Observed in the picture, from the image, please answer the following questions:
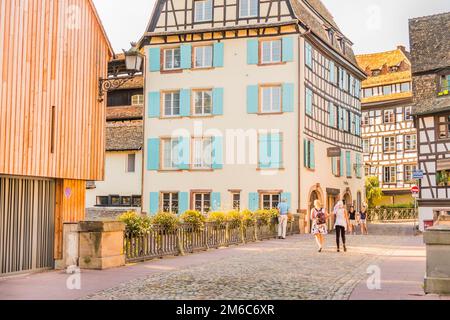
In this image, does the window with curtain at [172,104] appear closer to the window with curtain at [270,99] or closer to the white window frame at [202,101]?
the white window frame at [202,101]

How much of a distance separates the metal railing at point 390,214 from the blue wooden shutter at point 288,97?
2149 cm

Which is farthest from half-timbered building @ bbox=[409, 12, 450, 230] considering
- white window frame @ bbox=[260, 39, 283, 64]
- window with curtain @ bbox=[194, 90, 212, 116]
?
window with curtain @ bbox=[194, 90, 212, 116]

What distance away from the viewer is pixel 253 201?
32125 mm

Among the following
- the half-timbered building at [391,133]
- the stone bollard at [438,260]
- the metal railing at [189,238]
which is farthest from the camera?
the half-timbered building at [391,133]

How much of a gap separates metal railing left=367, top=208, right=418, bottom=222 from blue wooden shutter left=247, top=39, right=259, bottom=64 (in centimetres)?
2219

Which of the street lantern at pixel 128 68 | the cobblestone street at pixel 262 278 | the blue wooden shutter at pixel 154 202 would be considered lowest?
the cobblestone street at pixel 262 278

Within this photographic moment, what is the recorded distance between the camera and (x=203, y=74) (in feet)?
110

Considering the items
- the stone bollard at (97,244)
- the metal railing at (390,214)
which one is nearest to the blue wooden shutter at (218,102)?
the stone bollard at (97,244)

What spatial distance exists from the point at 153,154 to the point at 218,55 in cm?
616

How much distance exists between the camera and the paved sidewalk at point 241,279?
10273 mm

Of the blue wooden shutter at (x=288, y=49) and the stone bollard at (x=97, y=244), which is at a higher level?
the blue wooden shutter at (x=288, y=49)

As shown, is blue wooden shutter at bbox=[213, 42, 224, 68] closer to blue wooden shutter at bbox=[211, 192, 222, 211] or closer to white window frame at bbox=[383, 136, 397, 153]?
blue wooden shutter at bbox=[211, 192, 222, 211]
